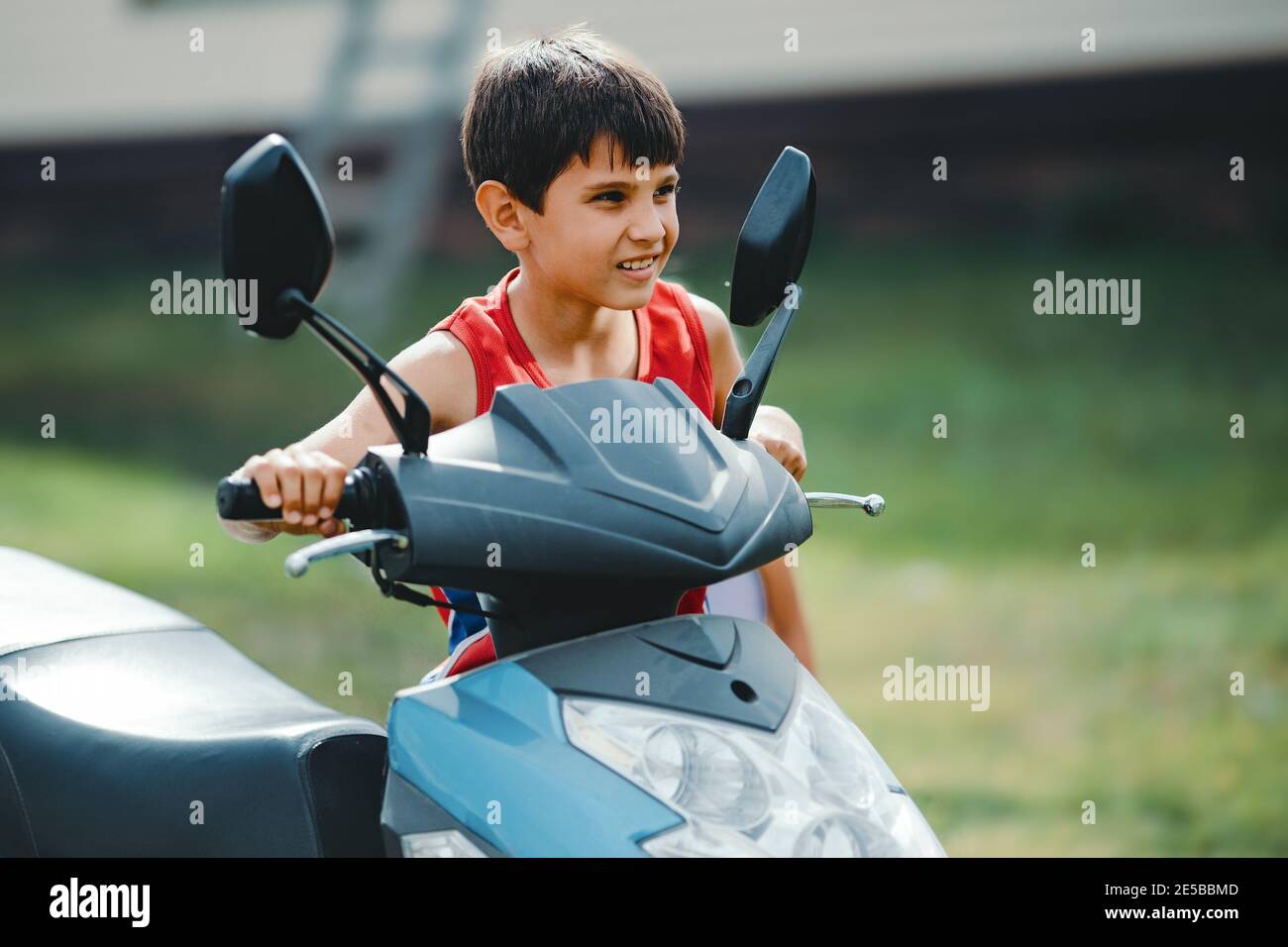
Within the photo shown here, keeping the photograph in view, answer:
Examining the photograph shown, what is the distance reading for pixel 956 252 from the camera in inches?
364

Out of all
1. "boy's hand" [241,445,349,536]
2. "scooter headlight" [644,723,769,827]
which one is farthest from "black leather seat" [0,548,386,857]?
"scooter headlight" [644,723,769,827]

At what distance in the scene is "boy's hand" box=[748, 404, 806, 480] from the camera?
199cm

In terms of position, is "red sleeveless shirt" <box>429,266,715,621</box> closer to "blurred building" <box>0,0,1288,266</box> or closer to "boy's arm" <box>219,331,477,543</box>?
"boy's arm" <box>219,331,477,543</box>

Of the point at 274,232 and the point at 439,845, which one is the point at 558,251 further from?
the point at 439,845

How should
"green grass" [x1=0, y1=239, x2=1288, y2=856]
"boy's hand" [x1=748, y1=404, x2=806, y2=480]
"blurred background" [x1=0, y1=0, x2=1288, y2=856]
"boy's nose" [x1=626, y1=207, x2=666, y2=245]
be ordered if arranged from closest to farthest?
"boy's nose" [x1=626, y1=207, x2=666, y2=245], "boy's hand" [x1=748, y1=404, x2=806, y2=480], "green grass" [x1=0, y1=239, x2=1288, y2=856], "blurred background" [x1=0, y1=0, x2=1288, y2=856]

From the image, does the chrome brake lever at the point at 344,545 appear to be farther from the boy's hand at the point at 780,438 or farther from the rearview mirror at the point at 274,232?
the boy's hand at the point at 780,438

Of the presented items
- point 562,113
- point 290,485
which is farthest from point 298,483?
point 562,113

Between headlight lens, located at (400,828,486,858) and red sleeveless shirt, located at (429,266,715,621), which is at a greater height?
red sleeveless shirt, located at (429,266,715,621)

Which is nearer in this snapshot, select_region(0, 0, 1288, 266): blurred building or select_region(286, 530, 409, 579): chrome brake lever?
select_region(286, 530, 409, 579): chrome brake lever

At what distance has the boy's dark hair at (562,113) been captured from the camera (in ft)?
6.17

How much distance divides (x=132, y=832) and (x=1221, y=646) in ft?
13.3

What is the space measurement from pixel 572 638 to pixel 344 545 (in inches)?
10.5

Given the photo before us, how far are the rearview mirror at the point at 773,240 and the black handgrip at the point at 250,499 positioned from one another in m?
0.54
